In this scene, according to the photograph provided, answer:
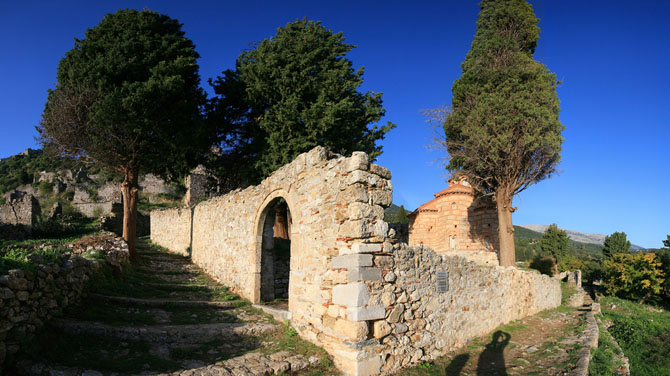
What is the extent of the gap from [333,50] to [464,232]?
13.2 m

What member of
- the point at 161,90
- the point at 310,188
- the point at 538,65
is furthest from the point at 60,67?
the point at 538,65

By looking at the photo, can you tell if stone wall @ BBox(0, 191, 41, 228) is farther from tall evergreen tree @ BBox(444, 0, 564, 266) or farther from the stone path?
tall evergreen tree @ BBox(444, 0, 564, 266)

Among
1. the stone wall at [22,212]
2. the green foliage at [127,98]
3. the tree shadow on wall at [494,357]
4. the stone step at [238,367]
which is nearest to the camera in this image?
the stone step at [238,367]

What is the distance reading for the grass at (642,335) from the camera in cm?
1238

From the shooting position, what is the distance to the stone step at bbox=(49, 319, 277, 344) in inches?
240

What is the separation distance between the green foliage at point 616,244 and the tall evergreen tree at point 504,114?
29.8m

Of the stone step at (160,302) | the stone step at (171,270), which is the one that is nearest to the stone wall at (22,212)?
the stone step at (171,270)

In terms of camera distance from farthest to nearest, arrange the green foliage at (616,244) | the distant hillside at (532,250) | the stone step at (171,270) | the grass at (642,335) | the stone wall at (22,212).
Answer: the distant hillside at (532,250) → the green foliage at (616,244) → the stone wall at (22,212) → the stone step at (171,270) → the grass at (642,335)

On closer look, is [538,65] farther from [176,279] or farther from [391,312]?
[176,279]

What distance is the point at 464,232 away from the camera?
2170 cm

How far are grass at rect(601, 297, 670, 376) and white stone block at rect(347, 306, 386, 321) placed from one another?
10.2m

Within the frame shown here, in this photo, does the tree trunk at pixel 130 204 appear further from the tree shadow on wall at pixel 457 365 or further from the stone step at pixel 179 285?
the tree shadow on wall at pixel 457 365

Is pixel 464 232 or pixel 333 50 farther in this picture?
pixel 464 232

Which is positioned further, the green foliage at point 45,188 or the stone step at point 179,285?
the green foliage at point 45,188
